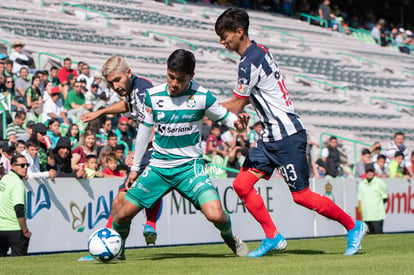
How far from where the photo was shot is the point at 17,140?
49.3 ft

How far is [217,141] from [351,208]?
10.9 feet

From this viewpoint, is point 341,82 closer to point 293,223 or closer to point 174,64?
point 293,223

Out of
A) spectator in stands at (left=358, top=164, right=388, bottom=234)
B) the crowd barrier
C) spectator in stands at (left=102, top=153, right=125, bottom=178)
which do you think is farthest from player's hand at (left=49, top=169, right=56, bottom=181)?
spectator in stands at (left=358, top=164, right=388, bottom=234)

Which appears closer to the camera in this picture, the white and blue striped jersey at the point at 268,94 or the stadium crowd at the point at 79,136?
the white and blue striped jersey at the point at 268,94

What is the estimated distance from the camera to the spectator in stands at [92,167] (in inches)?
595

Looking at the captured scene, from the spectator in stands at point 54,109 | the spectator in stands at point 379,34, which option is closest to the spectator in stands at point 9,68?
the spectator in stands at point 54,109

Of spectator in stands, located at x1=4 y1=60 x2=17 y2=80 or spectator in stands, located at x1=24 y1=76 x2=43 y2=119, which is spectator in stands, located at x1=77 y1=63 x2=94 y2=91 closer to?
spectator in stands, located at x1=4 y1=60 x2=17 y2=80

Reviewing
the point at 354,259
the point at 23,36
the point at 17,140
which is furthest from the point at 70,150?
the point at 23,36

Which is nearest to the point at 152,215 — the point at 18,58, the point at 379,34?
the point at 18,58

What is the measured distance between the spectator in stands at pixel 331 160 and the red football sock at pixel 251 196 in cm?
1105

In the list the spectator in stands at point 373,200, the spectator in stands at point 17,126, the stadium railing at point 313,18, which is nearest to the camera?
the spectator in stands at point 17,126

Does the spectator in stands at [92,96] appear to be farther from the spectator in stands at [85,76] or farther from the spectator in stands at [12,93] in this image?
the spectator in stands at [12,93]

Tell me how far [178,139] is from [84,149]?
7292 mm

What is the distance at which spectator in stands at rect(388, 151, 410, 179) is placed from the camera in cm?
2109
